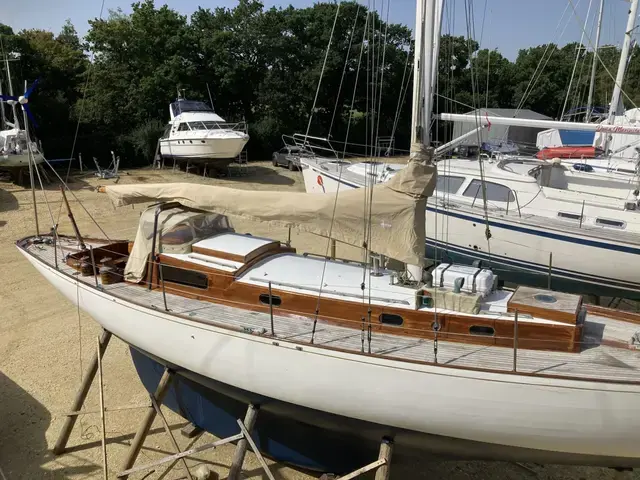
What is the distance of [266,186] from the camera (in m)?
23.8

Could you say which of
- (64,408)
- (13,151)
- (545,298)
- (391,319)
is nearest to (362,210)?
(391,319)

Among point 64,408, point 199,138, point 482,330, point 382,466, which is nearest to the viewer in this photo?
point 382,466

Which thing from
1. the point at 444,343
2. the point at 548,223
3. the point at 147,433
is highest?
the point at 548,223

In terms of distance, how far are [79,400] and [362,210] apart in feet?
17.1

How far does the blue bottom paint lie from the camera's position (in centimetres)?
668

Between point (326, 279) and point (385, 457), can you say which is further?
point (326, 279)

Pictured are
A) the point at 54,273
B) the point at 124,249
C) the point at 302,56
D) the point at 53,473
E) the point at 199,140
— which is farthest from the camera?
the point at 302,56

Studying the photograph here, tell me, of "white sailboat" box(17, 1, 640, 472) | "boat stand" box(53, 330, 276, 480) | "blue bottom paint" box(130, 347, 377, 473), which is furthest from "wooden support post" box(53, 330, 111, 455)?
"blue bottom paint" box(130, 347, 377, 473)

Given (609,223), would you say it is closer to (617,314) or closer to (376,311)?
(617,314)

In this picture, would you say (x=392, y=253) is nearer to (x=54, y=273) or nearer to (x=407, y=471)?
(x=407, y=471)

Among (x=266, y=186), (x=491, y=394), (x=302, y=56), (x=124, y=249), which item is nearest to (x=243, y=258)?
(x=124, y=249)

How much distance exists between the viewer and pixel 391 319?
6.36 m

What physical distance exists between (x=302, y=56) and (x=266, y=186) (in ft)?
45.4

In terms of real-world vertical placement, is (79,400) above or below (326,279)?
below
